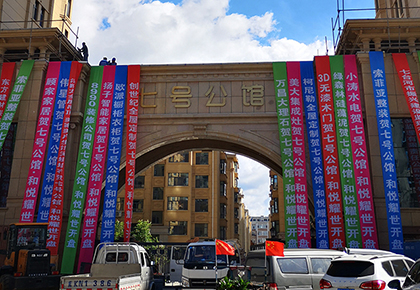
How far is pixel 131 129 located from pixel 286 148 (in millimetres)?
7458

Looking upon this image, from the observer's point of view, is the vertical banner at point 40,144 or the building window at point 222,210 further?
the building window at point 222,210

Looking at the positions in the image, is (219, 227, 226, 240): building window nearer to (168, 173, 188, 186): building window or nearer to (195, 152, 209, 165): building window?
(168, 173, 188, 186): building window

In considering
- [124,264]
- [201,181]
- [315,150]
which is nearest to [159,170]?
[201,181]

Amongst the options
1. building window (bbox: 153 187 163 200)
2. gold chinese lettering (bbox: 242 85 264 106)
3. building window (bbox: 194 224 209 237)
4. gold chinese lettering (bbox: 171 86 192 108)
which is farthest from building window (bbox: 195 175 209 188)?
gold chinese lettering (bbox: 242 85 264 106)

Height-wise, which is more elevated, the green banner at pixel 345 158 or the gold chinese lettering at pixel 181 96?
the gold chinese lettering at pixel 181 96

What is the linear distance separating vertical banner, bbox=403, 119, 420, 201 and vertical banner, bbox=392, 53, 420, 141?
930mm

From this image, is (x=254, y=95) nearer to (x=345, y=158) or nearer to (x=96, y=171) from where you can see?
(x=345, y=158)

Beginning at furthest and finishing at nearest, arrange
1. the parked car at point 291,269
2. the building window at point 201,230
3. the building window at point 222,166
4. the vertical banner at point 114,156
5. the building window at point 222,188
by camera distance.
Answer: the building window at point 222,166, the building window at point 222,188, the building window at point 201,230, the vertical banner at point 114,156, the parked car at point 291,269

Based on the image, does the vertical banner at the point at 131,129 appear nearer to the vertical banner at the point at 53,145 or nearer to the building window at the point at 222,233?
the vertical banner at the point at 53,145

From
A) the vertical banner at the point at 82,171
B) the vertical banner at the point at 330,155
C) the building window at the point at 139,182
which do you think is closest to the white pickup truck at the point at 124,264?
the vertical banner at the point at 82,171

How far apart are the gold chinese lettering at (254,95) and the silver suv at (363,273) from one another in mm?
12391

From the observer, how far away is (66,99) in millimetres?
20078

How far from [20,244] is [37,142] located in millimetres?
5474

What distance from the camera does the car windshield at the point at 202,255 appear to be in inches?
585
